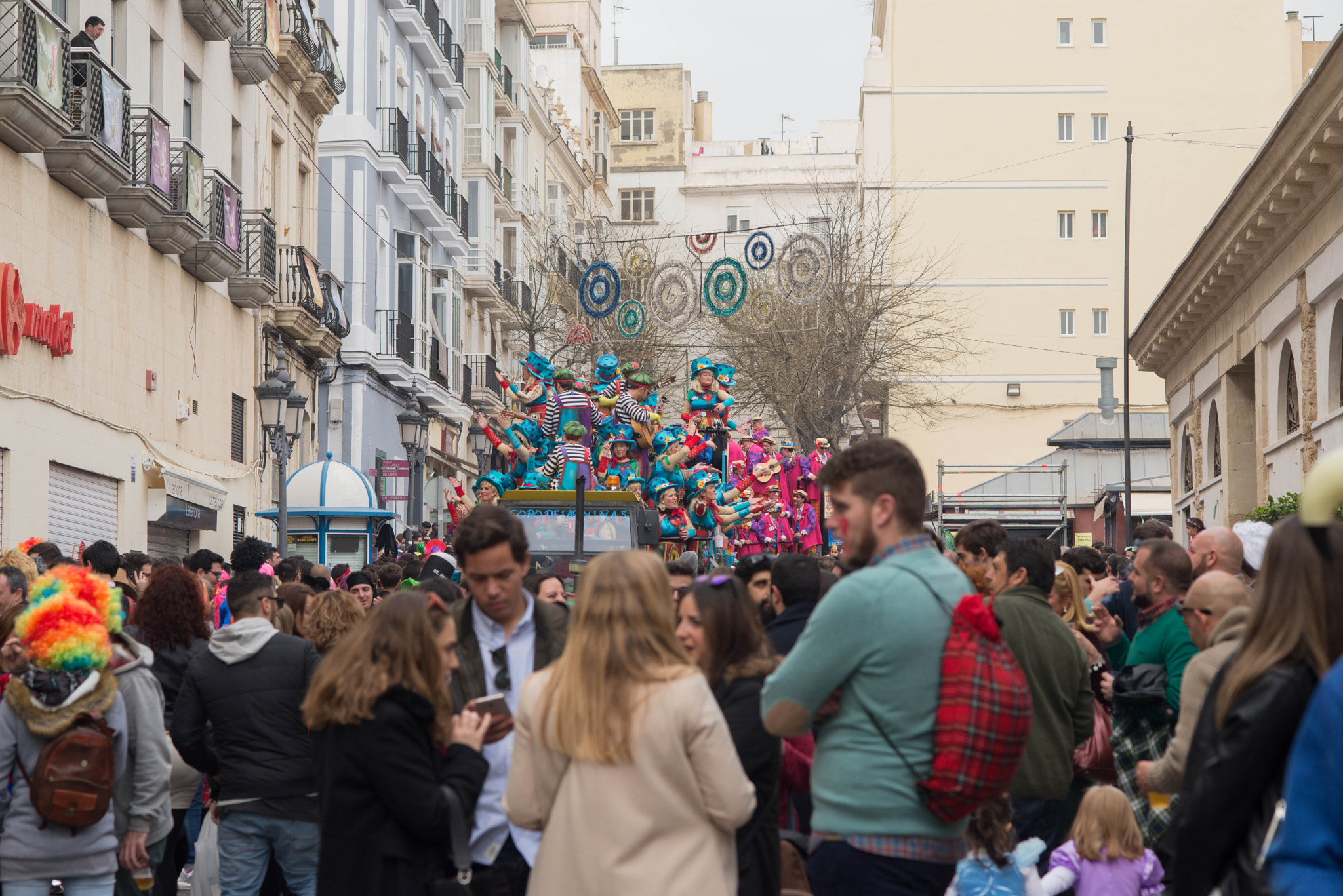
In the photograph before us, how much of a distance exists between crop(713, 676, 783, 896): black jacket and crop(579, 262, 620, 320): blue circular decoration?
66.3 feet

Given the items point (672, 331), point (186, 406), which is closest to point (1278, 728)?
point (186, 406)

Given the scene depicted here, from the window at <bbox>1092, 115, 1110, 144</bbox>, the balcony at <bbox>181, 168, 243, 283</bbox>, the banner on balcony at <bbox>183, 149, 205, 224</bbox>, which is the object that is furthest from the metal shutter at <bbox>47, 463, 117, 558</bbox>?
the window at <bbox>1092, 115, 1110, 144</bbox>

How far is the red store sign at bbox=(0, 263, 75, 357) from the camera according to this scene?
15.9 metres

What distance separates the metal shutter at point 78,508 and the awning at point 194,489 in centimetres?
130

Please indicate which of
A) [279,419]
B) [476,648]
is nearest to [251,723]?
[476,648]

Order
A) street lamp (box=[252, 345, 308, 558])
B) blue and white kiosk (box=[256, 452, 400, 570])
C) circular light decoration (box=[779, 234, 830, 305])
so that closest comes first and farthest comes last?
street lamp (box=[252, 345, 308, 558]) → blue and white kiosk (box=[256, 452, 400, 570]) → circular light decoration (box=[779, 234, 830, 305])

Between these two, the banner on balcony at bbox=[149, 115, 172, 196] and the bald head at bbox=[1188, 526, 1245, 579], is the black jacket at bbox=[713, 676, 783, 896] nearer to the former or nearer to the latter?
the bald head at bbox=[1188, 526, 1245, 579]

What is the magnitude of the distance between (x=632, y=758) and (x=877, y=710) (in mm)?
677

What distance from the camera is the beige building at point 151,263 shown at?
1655 cm

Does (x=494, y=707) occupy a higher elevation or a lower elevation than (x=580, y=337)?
lower

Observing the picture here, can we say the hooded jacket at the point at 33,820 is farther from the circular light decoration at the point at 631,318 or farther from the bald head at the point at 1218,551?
the circular light decoration at the point at 631,318

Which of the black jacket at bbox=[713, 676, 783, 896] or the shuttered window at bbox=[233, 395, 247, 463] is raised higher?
the shuttered window at bbox=[233, 395, 247, 463]

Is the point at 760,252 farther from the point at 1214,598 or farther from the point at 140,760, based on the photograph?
the point at 1214,598

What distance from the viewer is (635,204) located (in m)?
73.2
